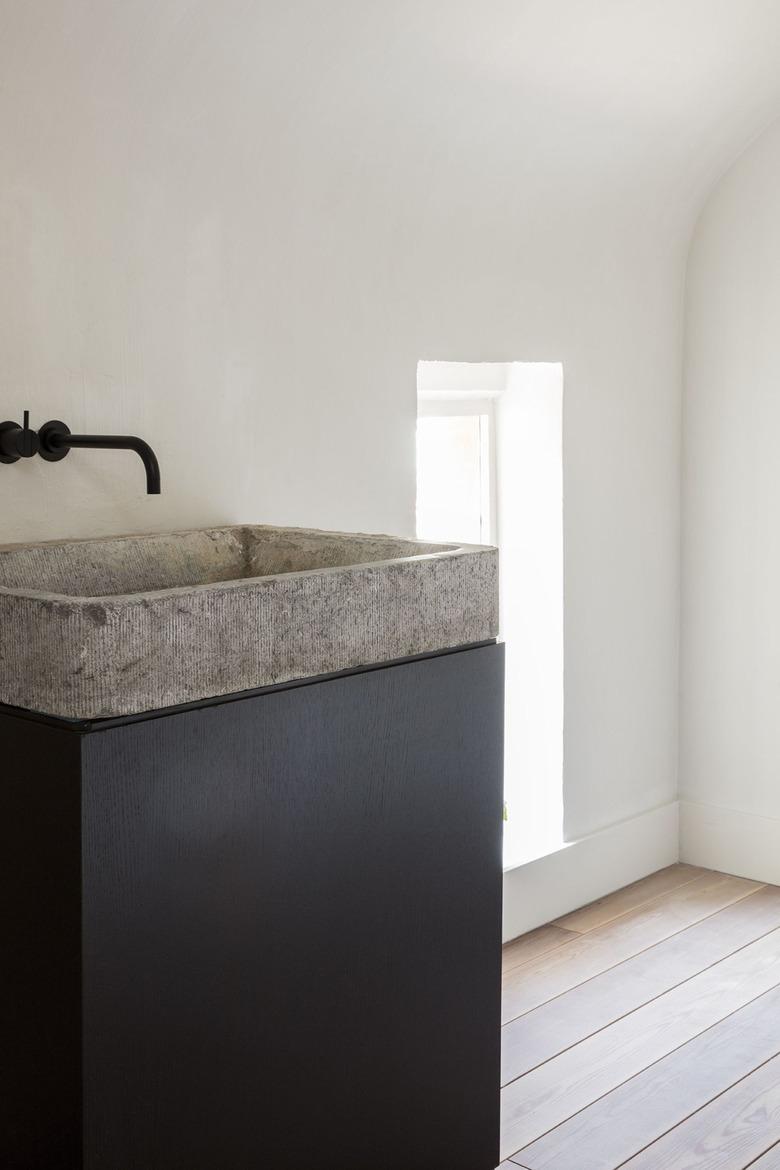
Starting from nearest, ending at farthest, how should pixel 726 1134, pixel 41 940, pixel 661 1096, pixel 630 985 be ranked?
1. pixel 41 940
2. pixel 726 1134
3. pixel 661 1096
4. pixel 630 985

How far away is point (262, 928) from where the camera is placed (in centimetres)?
148

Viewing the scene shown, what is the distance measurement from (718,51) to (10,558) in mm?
1874

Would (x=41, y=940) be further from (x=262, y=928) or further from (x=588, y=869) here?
(x=588, y=869)

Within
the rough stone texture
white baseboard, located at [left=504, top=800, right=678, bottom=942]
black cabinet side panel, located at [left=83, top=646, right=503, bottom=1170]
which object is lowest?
white baseboard, located at [left=504, top=800, right=678, bottom=942]

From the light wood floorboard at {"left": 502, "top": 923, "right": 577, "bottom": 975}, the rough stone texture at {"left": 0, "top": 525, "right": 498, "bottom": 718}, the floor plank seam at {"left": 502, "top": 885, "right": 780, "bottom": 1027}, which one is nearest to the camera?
the rough stone texture at {"left": 0, "top": 525, "right": 498, "bottom": 718}

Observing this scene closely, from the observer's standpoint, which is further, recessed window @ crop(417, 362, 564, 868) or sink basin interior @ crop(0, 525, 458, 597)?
recessed window @ crop(417, 362, 564, 868)

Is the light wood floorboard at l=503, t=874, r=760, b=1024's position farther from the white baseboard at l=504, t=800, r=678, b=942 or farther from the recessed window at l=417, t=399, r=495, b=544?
the recessed window at l=417, t=399, r=495, b=544

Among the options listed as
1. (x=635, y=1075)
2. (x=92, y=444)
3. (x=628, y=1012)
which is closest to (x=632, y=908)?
(x=628, y=1012)

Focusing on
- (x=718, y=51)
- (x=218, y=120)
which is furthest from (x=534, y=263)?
(x=218, y=120)

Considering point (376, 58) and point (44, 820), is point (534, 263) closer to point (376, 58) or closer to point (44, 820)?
point (376, 58)

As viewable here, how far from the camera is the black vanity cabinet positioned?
4.32 ft

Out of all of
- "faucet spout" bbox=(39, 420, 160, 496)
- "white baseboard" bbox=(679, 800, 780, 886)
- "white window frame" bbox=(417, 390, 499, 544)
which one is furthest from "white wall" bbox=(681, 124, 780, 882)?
"faucet spout" bbox=(39, 420, 160, 496)

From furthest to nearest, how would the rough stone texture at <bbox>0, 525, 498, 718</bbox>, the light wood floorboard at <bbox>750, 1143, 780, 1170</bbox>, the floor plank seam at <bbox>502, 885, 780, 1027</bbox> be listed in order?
the floor plank seam at <bbox>502, 885, 780, 1027</bbox>
the light wood floorboard at <bbox>750, 1143, 780, 1170</bbox>
the rough stone texture at <bbox>0, 525, 498, 718</bbox>

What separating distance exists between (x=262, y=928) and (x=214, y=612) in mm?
391
